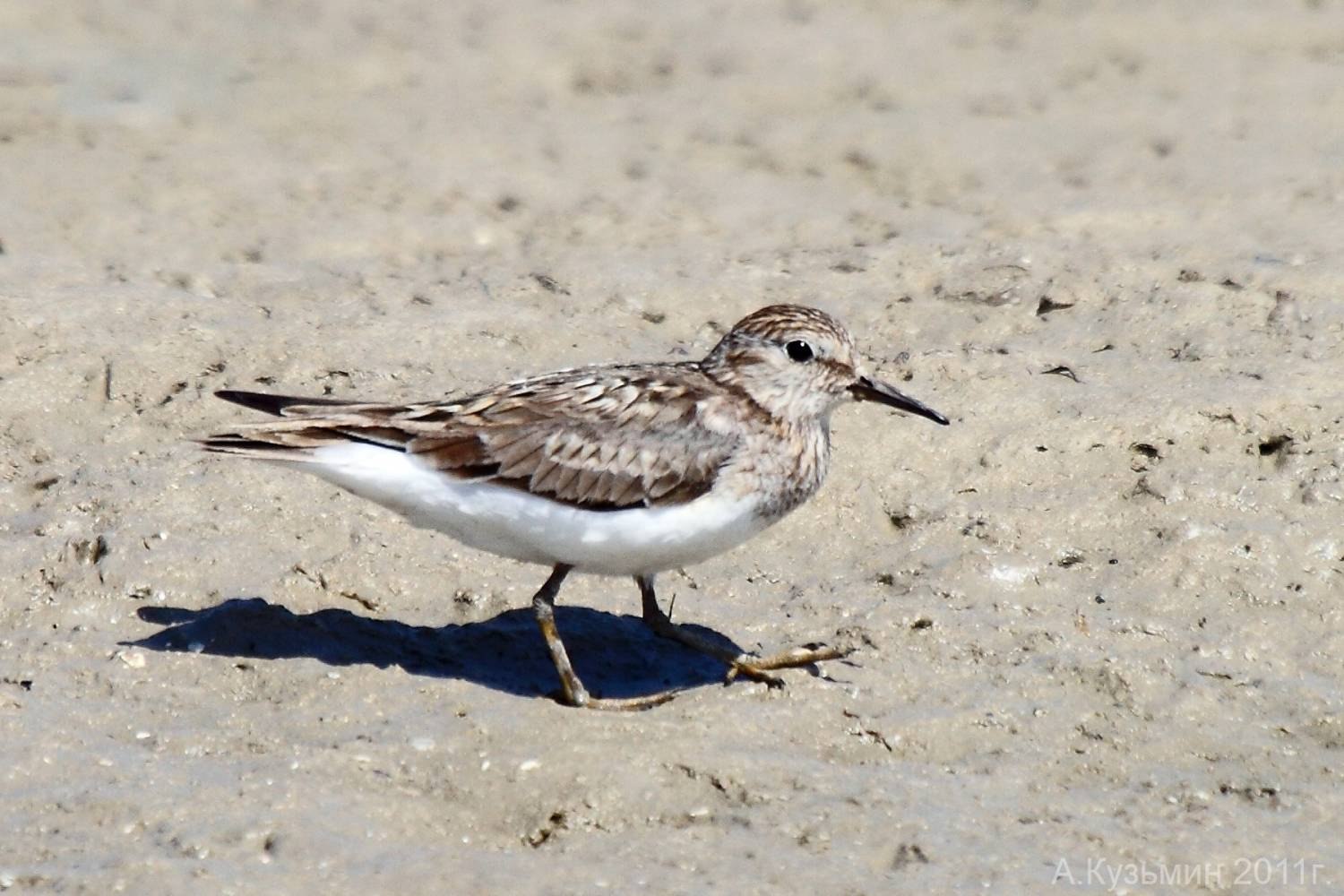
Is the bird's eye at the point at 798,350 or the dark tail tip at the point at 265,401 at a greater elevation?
the bird's eye at the point at 798,350

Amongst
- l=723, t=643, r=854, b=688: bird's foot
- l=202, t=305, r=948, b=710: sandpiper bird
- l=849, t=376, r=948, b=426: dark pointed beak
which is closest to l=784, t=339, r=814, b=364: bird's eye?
l=202, t=305, r=948, b=710: sandpiper bird

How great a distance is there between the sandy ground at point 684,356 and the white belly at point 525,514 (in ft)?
2.09

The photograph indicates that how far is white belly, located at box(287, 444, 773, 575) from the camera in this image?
24.6 ft

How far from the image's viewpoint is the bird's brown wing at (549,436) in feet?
24.8

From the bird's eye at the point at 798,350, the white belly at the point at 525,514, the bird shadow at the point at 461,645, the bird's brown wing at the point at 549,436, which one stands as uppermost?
the bird's eye at the point at 798,350

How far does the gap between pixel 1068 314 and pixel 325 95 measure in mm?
6534

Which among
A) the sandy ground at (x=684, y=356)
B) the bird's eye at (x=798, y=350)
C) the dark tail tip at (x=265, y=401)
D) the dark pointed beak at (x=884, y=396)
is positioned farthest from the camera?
the dark pointed beak at (x=884, y=396)

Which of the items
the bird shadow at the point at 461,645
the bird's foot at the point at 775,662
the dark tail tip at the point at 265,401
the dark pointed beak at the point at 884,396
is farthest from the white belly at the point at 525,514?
the dark pointed beak at the point at 884,396

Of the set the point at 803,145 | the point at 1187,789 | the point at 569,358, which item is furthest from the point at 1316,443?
the point at 803,145

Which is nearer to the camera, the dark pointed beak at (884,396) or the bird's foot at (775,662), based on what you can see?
the bird's foot at (775,662)

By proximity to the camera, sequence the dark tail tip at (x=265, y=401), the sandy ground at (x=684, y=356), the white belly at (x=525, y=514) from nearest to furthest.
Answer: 1. the sandy ground at (x=684, y=356)
2. the white belly at (x=525, y=514)
3. the dark tail tip at (x=265, y=401)

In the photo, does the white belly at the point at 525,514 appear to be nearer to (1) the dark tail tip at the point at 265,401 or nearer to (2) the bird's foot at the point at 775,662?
(1) the dark tail tip at the point at 265,401

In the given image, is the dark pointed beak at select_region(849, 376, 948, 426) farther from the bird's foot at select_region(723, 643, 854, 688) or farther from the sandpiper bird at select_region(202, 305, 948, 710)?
the bird's foot at select_region(723, 643, 854, 688)

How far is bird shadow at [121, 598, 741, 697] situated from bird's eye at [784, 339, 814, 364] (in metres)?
1.28
